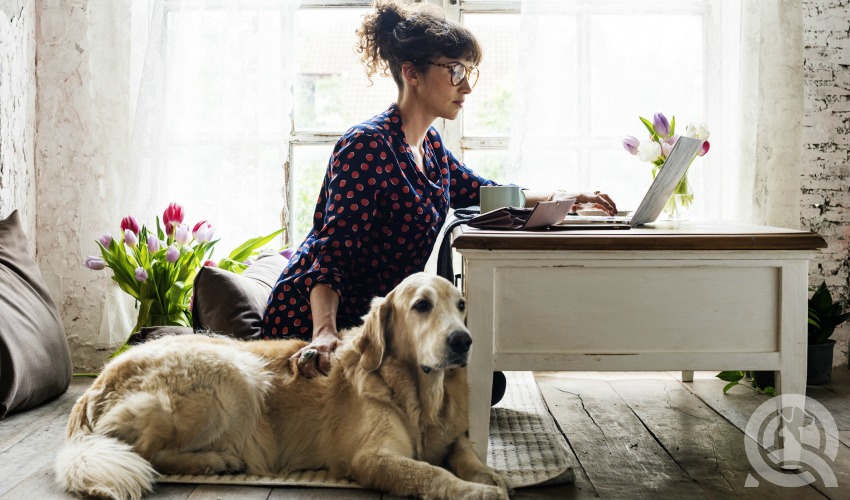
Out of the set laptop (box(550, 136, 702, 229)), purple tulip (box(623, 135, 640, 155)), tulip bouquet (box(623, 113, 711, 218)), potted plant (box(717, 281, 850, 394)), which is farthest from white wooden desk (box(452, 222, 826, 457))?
potted plant (box(717, 281, 850, 394))

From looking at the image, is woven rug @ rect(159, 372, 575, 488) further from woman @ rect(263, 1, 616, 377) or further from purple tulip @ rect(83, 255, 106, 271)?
purple tulip @ rect(83, 255, 106, 271)

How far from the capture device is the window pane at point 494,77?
3.84 metres

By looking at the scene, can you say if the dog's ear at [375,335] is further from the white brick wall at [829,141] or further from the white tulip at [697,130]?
the white brick wall at [829,141]

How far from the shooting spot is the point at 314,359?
210cm

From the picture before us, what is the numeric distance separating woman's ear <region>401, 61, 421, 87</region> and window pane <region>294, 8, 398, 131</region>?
4.50 ft

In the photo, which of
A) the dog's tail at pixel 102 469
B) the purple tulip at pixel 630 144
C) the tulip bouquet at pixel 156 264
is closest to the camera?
the dog's tail at pixel 102 469

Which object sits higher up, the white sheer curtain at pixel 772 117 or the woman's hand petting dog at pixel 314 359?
the white sheer curtain at pixel 772 117

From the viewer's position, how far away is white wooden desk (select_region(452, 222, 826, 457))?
6.44ft

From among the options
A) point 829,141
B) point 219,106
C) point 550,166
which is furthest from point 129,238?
point 829,141

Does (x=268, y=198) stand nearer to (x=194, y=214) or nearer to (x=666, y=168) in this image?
(x=194, y=214)

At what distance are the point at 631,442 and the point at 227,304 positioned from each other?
1.34 m

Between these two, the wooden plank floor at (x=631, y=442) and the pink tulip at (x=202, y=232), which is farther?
the pink tulip at (x=202, y=232)
